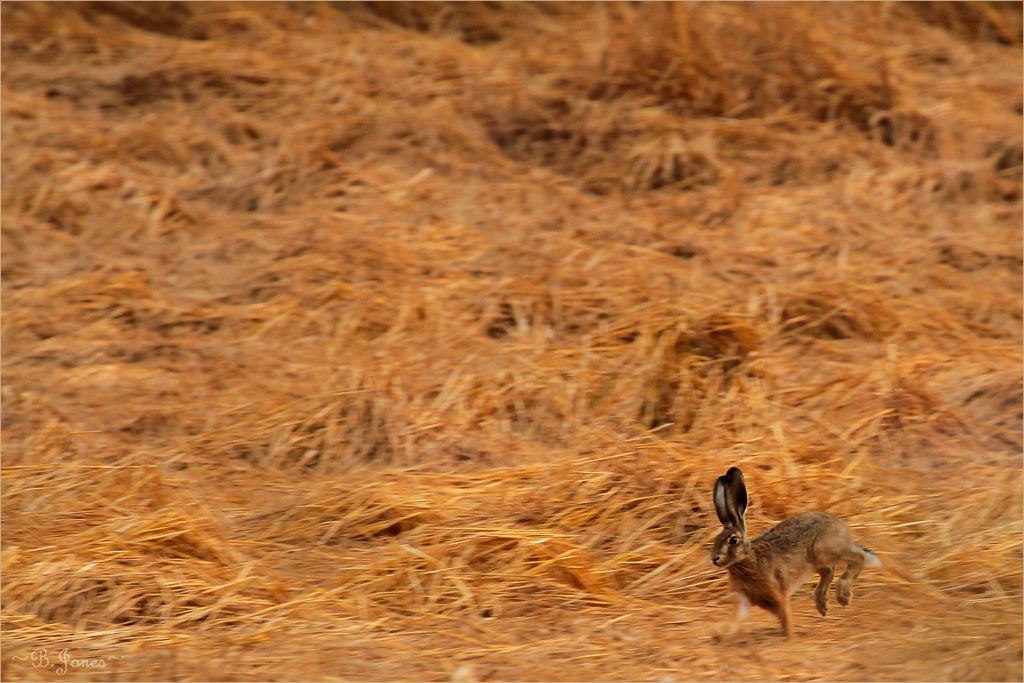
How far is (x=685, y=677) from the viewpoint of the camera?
2.88 meters

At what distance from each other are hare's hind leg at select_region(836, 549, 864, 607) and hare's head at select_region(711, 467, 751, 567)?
0.31 metres

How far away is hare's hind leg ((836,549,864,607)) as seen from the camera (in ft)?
9.95

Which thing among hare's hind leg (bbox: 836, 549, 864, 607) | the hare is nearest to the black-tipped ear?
the hare

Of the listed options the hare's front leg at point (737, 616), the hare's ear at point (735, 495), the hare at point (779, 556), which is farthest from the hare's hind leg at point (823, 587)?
the hare's ear at point (735, 495)

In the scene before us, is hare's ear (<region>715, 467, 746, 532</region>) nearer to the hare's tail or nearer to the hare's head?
the hare's head

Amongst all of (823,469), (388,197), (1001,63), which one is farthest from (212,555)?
(1001,63)

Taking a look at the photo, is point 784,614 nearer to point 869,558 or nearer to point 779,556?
point 779,556

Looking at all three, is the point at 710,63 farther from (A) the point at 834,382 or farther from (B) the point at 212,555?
(B) the point at 212,555

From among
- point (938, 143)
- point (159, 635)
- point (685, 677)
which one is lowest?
point (159, 635)

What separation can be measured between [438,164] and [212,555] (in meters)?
3.56

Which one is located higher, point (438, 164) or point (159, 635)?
point (438, 164)

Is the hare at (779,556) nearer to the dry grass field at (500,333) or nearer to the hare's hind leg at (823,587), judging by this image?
the hare's hind leg at (823,587)

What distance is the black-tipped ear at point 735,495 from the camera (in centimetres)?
287

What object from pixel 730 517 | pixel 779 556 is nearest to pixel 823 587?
pixel 779 556
